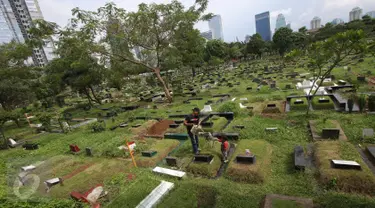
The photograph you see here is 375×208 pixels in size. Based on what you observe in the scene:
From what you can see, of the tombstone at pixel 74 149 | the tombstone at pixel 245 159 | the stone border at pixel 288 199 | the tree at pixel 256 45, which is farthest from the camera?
the tree at pixel 256 45

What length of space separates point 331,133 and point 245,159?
3597 mm

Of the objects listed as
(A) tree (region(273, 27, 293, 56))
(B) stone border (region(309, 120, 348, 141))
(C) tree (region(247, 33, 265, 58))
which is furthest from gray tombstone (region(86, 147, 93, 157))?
(C) tree (region(247, 33, 265, 58))

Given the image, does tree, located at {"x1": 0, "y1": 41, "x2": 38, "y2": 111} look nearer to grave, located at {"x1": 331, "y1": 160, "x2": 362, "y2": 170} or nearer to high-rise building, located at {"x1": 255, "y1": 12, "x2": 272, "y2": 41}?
grave, located at {"x1": 331, "y1": 160, "x2": 362, "y2": 170}

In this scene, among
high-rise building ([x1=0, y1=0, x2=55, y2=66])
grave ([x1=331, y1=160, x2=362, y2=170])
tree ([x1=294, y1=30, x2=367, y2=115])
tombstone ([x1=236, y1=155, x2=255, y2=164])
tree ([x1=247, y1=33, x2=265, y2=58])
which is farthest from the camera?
high-rise building ([x1=0, y1=0, x2=55, y2=66])

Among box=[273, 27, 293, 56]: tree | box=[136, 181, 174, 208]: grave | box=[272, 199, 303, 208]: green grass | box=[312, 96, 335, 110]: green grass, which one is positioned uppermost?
box=[273, 27, 293, 56]: tree

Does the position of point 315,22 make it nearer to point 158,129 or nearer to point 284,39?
point 284,39

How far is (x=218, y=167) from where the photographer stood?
18.6ft

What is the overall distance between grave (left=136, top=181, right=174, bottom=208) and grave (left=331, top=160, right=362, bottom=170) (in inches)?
168

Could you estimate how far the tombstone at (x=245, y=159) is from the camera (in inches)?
208

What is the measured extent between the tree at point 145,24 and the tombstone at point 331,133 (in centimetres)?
1295

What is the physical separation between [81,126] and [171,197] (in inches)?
482

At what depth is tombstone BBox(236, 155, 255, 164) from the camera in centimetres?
529

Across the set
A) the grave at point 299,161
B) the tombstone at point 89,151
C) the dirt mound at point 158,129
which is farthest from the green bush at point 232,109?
the tombstone at point 89,151

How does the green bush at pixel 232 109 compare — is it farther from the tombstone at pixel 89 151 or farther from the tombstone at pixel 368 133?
the tombstone at pixel 89 151
